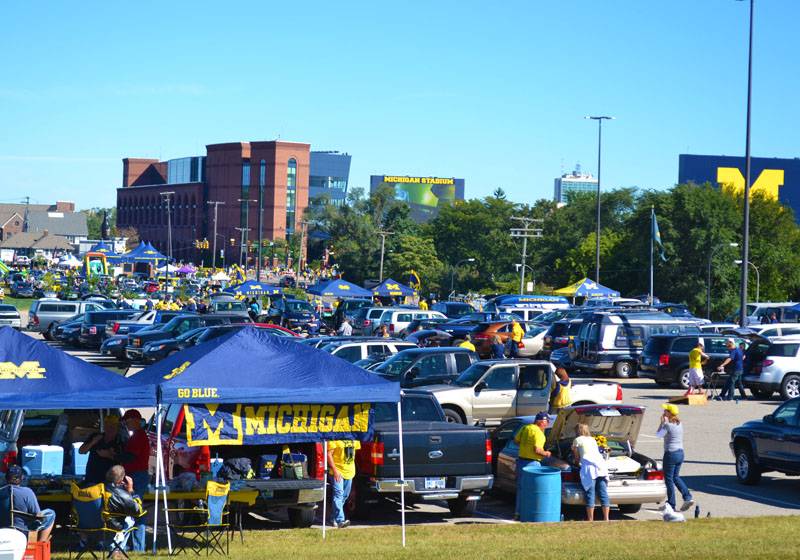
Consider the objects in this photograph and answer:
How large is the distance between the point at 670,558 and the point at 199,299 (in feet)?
186

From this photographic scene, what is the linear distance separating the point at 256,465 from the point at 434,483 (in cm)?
229

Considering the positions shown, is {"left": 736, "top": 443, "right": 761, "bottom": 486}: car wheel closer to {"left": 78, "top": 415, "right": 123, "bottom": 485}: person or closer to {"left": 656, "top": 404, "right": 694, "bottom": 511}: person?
{"left": 656, "top": 404, "right": 694, "bottom": 511}: person

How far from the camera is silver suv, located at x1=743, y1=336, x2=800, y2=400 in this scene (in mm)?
29938

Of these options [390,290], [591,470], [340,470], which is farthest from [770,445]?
[390,290]

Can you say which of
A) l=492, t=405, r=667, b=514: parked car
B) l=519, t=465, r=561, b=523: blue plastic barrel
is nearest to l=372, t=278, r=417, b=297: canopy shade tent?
l=492, t=405, r=667, b=514: parked car

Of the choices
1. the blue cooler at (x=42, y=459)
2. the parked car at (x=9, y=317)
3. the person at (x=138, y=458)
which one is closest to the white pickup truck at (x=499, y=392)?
the blue cooler at (x=42, y=459)

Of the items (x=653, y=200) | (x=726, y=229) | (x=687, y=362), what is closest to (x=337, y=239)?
(x=653, y=200)

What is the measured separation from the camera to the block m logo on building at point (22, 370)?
12617 mm

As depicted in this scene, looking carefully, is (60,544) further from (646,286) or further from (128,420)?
(646,286)

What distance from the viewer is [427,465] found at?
48.4ft

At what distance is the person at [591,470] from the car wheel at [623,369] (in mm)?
21243

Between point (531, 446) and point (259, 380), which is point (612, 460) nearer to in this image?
point (531, 446)

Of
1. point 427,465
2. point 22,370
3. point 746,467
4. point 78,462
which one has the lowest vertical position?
point 746,467

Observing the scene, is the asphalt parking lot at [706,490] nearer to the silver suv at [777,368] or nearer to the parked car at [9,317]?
the silver suv at [777,368]
